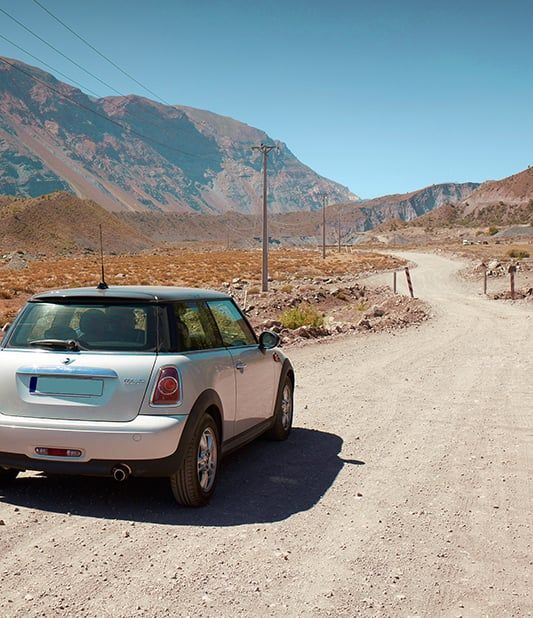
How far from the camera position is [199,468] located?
5.48 metres

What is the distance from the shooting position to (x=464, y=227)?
198250 millimetres

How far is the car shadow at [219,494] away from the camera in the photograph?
534 cm

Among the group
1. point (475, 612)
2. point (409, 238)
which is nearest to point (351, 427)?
point (475, 612)

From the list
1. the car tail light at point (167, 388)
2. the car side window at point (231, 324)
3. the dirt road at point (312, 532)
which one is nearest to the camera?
the dirt road at point (312, 532)

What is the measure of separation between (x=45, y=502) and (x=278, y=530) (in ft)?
6.02

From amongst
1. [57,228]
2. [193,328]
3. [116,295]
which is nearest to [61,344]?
[116,295]

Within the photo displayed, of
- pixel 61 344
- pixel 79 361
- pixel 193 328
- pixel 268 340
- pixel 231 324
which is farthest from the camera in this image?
pixel 268 340

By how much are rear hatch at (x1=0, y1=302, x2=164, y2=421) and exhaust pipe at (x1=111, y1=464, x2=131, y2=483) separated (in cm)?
33

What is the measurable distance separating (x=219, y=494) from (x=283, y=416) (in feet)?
6.34

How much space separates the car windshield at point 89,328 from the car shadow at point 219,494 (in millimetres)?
1196

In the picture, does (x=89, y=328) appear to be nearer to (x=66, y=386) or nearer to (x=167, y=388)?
(x=66, y=386)

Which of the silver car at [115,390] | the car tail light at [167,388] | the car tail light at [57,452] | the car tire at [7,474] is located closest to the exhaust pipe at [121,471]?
the silver car at [115,390]

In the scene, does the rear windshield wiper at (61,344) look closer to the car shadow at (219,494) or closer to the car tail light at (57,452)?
the car tail light at (57,452)

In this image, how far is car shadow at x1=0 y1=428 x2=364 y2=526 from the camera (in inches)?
210
